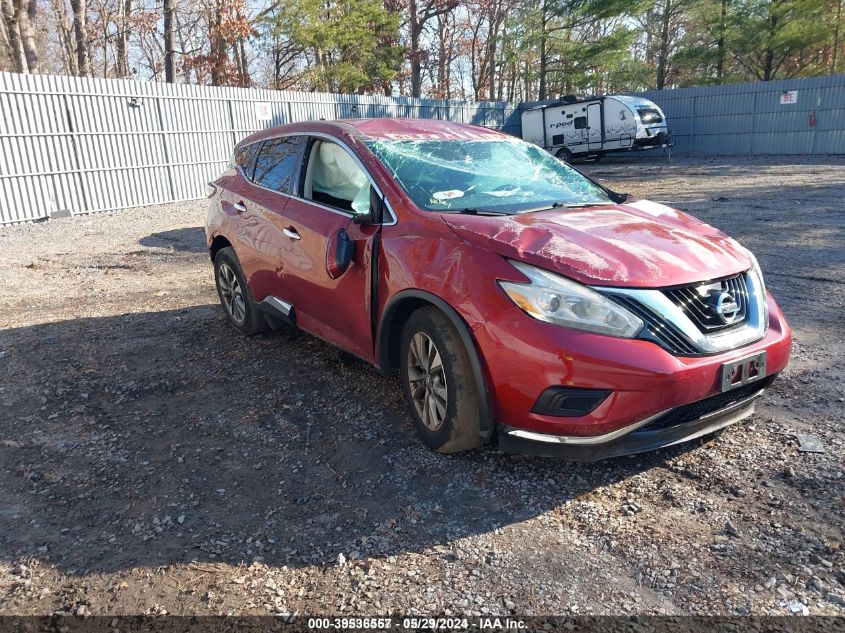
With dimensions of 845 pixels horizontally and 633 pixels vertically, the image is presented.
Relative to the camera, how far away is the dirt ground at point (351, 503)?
2.38m

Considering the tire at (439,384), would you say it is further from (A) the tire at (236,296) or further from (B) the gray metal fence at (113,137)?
(B) the gray metal fence at (113,137)

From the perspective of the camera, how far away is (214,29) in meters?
27.9

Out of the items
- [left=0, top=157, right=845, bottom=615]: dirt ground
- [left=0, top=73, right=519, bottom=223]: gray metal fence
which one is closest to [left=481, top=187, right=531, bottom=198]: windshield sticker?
[left=0, top=157, right=845, bottom=615]: dirt ground

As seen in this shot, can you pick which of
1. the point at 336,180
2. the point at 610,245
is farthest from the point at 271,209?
the point at 610,245

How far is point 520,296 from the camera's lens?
2816mm

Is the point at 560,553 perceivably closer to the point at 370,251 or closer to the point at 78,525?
the point at 370,251

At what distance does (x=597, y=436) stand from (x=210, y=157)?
16128 millimetres

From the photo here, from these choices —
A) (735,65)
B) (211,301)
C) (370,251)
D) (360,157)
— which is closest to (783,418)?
(370,251)

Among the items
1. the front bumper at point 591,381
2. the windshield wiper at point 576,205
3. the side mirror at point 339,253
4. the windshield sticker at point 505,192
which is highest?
the windshield sticker at point 505,192

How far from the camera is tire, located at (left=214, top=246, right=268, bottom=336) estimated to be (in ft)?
17.0

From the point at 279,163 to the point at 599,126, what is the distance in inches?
819

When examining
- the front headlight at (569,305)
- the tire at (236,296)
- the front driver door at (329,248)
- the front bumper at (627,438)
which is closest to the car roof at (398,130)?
the front driver door at (329,248)

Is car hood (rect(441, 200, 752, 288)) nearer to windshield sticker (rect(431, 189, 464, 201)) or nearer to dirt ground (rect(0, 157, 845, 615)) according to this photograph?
windshield sticker (rect(431, 189, 464, 201))

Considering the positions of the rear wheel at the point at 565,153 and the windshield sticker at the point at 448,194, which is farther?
the rear wheel at the point at 565,153
